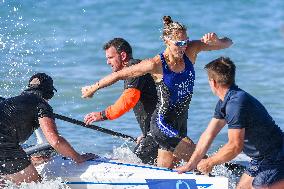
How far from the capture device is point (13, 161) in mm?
8898

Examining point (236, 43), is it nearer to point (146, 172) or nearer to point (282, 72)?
point (282, 72)

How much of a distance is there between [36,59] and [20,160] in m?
10.6

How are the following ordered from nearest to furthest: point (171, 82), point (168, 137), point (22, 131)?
point (22, 131), point (171, 82), point (168, 137)

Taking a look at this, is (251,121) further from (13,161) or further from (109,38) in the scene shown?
(109,38)

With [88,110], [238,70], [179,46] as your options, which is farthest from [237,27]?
[179,46]

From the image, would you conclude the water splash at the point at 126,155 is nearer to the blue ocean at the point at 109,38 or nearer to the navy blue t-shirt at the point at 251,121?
the blue ocean at the point at 109,38

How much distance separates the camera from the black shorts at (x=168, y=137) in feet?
30.3

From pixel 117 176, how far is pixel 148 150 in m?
0.83

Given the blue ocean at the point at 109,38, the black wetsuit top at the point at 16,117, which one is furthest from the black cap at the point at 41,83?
the blue ocean at the point at 109,38

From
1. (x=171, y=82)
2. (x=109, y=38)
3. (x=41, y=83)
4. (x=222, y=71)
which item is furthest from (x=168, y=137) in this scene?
(x=109, y=38)

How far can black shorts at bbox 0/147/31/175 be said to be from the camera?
8.88m

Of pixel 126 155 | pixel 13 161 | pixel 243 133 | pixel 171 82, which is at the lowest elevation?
pixel 126 155

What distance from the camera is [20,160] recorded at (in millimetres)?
8930

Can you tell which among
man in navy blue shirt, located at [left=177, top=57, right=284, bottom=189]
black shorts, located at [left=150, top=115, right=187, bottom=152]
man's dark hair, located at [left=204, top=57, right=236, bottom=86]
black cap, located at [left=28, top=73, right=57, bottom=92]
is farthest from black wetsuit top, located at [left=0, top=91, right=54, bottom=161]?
man's dark hair, located at [left=204, top=57, right=236, bottom=86]
